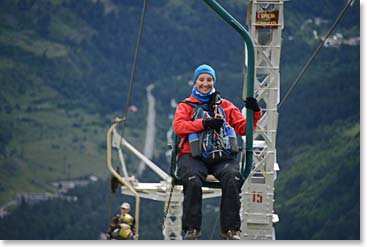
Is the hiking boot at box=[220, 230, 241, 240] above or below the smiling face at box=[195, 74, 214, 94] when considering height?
below

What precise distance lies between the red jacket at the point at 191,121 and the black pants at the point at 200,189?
176 mm

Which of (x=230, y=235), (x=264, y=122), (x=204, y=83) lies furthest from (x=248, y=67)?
(x=264, y=122)

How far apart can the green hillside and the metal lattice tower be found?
160ft

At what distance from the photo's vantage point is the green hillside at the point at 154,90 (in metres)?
81.9

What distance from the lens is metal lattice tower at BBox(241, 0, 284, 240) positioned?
17359 millimetres

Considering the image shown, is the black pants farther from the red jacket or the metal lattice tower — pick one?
the metal lattice tower

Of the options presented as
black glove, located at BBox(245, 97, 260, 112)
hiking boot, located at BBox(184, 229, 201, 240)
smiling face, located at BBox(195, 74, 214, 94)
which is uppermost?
smiling face, located at BBox(195, 74, 214, 94)

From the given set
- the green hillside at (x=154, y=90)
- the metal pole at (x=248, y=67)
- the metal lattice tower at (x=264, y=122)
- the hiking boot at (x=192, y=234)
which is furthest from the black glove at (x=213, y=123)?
the green hillside at (x=154, y=90)

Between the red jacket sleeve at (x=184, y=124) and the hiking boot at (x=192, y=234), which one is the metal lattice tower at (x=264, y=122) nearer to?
the red jacket sleeve at (x=184, y=124)

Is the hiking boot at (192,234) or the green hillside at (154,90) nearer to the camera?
the hiking boot at (192,234)

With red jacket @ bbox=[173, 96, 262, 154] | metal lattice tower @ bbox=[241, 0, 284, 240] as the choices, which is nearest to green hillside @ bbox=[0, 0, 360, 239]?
metal lattice tower @ bbox=[241, 0, 284, 240]

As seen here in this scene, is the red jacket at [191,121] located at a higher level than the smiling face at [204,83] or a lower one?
lower

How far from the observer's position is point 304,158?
3661 inches

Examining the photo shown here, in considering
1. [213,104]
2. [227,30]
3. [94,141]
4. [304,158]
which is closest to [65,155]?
[94,141]
